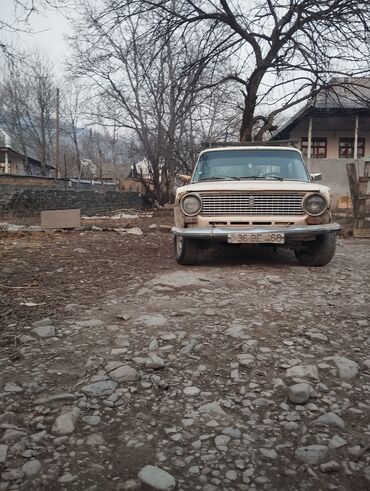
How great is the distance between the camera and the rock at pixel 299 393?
2.12 meters

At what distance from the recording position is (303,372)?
2402 millimetres

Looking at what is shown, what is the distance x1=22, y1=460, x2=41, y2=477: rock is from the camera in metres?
1.61

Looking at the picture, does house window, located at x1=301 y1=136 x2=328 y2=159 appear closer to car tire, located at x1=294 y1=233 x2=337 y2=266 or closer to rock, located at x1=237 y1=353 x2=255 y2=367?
car tire, located at x1=294 y1=233 x2=337 y2=266

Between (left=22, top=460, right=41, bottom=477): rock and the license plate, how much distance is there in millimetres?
3534

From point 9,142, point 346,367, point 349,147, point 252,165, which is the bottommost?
point 346,367

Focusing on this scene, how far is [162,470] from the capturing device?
1624mm

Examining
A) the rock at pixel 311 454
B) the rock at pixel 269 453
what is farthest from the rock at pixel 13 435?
the rock at pixel 311 454

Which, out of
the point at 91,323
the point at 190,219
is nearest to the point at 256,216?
the point at 190,219

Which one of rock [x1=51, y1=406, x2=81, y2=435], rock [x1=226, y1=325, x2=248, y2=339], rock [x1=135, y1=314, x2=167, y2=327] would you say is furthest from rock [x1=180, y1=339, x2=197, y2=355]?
rock [x1=51, y1=406, x2=81, y2=435]

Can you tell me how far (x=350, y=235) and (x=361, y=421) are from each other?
7.95 m

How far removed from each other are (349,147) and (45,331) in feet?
76.5

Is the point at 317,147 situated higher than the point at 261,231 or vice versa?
the point at 317,147

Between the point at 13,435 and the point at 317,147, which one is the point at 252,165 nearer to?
the point at 13,435

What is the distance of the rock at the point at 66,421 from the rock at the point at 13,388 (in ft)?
1.07
